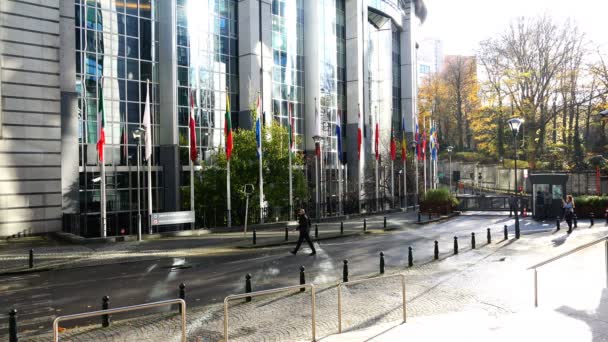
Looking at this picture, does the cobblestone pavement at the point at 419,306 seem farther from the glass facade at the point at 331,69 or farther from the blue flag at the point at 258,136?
the glass facade at the point at 331,69

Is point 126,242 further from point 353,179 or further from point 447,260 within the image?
point 353,179

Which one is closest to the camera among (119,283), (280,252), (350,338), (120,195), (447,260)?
(350,338)

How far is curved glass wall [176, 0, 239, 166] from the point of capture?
3766 centimetres

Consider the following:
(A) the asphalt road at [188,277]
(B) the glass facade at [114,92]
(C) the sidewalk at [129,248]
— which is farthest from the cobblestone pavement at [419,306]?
(B) the glass facade at [114,92]

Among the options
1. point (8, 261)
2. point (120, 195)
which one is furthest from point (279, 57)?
point (8, 261)

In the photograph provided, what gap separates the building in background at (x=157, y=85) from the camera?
26.6 metres

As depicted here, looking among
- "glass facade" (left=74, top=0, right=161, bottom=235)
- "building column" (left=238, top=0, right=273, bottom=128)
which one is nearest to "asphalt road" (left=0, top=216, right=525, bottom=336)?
"glass facade" (left=74, top=0, right=161, bottom=235)

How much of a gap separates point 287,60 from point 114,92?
18.0 meters

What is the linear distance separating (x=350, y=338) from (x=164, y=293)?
6203mm

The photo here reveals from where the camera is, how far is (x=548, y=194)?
3036cm

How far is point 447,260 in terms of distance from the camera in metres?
17.2

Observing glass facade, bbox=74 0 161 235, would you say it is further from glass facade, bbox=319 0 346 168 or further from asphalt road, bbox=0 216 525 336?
glass facade, bbox=319 0 346 168

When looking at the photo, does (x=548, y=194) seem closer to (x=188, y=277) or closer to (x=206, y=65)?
(x=188, y=277)

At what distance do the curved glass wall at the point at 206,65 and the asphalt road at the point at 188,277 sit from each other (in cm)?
2029
